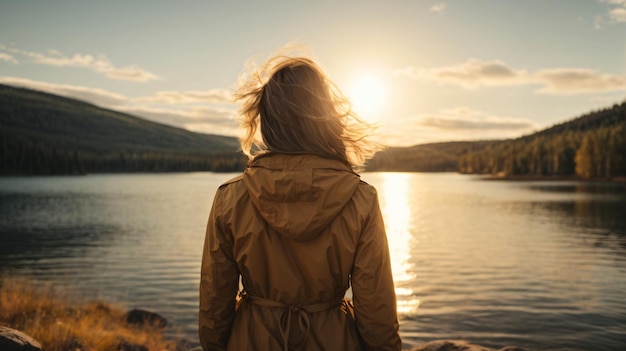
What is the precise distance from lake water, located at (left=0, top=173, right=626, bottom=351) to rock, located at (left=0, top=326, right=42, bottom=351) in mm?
5126

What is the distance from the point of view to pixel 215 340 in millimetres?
3324

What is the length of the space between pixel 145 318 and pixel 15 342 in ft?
19.3

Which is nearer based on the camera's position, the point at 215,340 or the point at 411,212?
the point at 215,340

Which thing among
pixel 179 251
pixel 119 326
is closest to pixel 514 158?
pixel 179 251

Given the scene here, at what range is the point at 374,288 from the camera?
3.05 metres

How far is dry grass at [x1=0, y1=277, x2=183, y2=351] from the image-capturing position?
795cm

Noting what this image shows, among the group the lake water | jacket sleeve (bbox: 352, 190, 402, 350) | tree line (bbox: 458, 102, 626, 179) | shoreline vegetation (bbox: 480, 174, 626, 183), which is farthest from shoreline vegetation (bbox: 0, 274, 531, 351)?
tree line (bbox: 458, 102, 626, 179)

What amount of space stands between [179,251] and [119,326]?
12082 millimetres

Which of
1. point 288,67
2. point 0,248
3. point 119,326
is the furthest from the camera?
point 0,248

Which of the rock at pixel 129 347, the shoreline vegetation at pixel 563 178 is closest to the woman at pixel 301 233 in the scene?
the rock at pixel 129 347

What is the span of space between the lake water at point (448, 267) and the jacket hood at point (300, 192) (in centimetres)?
904

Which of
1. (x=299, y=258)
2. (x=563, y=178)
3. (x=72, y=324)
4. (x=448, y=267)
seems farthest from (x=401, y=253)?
(x=563, y=178)

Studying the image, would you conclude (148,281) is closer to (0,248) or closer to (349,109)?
(0,248)

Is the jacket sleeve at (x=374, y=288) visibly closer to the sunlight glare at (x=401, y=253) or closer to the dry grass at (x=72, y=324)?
the dry grass at (x=72, y=324)
